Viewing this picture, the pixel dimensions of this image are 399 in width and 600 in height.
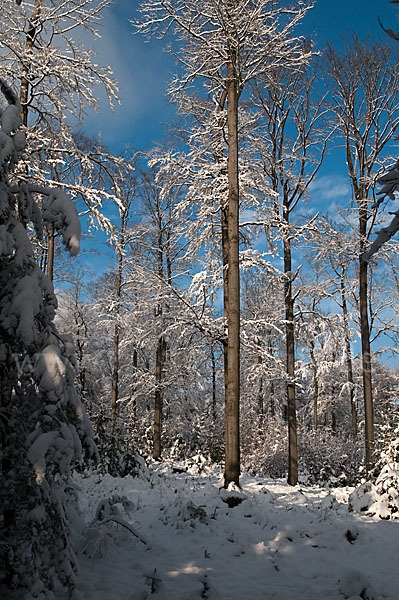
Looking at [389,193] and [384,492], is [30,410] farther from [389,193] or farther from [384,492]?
[384,492]

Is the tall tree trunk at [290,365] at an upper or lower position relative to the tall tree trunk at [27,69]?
lower

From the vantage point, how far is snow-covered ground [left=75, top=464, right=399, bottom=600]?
15.0ft

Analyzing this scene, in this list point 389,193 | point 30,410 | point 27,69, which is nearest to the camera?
point 389,193

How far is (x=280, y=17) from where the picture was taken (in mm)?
9039

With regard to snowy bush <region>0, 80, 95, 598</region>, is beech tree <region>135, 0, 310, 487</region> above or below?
above

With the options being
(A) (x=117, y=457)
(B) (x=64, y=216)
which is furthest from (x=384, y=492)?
(B) (x=64, y=216)

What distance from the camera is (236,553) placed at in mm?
5629

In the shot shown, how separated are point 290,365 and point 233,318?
5285 millimetres

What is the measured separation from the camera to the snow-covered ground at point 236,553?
4.56 m

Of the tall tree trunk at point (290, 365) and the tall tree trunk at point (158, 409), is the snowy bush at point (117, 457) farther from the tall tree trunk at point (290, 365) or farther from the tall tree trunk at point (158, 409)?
the tall tree trunk at point (290, 365)

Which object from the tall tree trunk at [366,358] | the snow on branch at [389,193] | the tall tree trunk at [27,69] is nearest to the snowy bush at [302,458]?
the tall tree trunk at [366,358]

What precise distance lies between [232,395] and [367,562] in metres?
3.45

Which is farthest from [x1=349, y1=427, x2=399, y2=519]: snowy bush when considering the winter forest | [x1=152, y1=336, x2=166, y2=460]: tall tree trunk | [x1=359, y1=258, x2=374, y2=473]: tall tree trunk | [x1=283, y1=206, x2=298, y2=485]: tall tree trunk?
[x1=152, y1=336, x2=166, y2=460]: tall tree trunk

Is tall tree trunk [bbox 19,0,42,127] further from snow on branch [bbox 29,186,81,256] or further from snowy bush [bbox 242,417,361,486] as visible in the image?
snowy bush [bbox 242,417,361,486]
